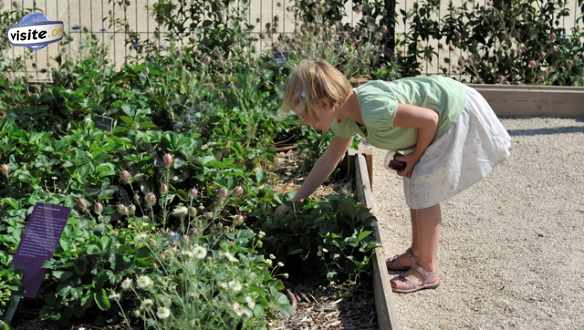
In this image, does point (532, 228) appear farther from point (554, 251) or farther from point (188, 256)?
point (188, 256)

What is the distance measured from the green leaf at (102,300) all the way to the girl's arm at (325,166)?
44.7 inches

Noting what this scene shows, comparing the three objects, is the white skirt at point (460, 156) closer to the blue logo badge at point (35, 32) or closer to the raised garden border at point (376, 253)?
the raised garden border at point (376, 253)

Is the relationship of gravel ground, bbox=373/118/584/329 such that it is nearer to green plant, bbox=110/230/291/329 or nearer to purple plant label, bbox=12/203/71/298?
green plant, bbox=110/230/291/329

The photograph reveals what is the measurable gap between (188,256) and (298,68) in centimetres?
113

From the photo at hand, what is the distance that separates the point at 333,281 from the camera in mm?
4492

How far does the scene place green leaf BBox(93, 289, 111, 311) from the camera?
3926 millimetres

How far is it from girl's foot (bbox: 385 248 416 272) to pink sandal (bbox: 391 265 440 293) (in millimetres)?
79

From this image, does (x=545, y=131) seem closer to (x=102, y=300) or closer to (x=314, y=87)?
(x=314, y=87)

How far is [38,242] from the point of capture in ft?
13.0

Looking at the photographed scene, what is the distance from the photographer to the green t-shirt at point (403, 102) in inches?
170

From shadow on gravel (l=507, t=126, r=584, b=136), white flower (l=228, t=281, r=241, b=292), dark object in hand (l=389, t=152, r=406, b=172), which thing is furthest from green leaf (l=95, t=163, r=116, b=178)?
shadow on gravel (l=507, t=126, r=584, b=136)

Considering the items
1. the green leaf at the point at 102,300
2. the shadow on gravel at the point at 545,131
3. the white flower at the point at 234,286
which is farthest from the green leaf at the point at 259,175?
the shadow on gravel at the point at 545,131

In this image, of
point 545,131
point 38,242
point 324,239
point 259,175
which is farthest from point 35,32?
point 545,131

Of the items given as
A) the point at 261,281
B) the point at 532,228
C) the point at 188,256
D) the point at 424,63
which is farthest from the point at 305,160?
the point at 424,63
